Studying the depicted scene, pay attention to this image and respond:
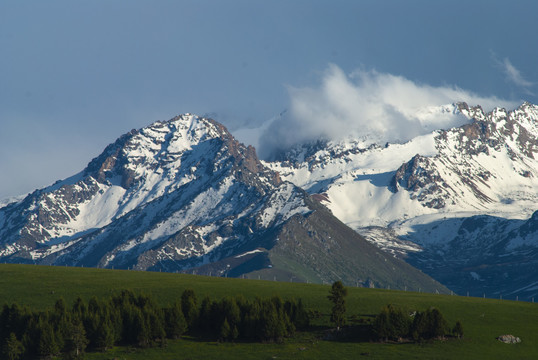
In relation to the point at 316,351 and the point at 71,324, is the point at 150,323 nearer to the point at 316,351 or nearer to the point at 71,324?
the point at 71,324

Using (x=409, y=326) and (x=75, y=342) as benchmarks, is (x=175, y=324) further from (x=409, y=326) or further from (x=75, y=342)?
(x=409, y=326)

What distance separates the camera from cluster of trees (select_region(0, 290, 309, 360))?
7087 inches

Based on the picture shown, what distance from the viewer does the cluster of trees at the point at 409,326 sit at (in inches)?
7549

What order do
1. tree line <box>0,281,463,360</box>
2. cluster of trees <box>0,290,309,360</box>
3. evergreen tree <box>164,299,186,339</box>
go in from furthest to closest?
evergreen tree <box>164,299,186,339</box>
tree line <box>0,281,463,360</box>
cluster of trees <box>0,290,309,360</box>

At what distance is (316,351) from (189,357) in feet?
82.6

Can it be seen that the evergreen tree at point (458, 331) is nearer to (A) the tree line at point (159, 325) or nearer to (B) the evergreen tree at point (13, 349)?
(A) the tree line at point (159, 325)

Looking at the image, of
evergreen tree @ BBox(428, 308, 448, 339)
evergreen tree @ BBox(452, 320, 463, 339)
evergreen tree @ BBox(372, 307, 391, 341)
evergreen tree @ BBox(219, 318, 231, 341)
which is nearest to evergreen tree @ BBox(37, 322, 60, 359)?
evergreen tree @ BBox(219, 318, 231, 341)

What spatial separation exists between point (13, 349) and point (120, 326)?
22.1m

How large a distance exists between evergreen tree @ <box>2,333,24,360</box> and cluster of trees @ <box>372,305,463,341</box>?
233 ft

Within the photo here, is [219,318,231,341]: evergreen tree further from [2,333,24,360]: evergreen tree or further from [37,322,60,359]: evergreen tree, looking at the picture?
[2,333,24,360]: evergreen tree

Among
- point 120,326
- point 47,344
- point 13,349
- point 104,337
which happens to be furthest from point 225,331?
point 13,349

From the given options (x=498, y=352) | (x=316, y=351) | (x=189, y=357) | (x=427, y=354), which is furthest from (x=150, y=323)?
(x=498, y=352)

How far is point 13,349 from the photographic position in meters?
177

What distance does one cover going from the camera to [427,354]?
600 ft
